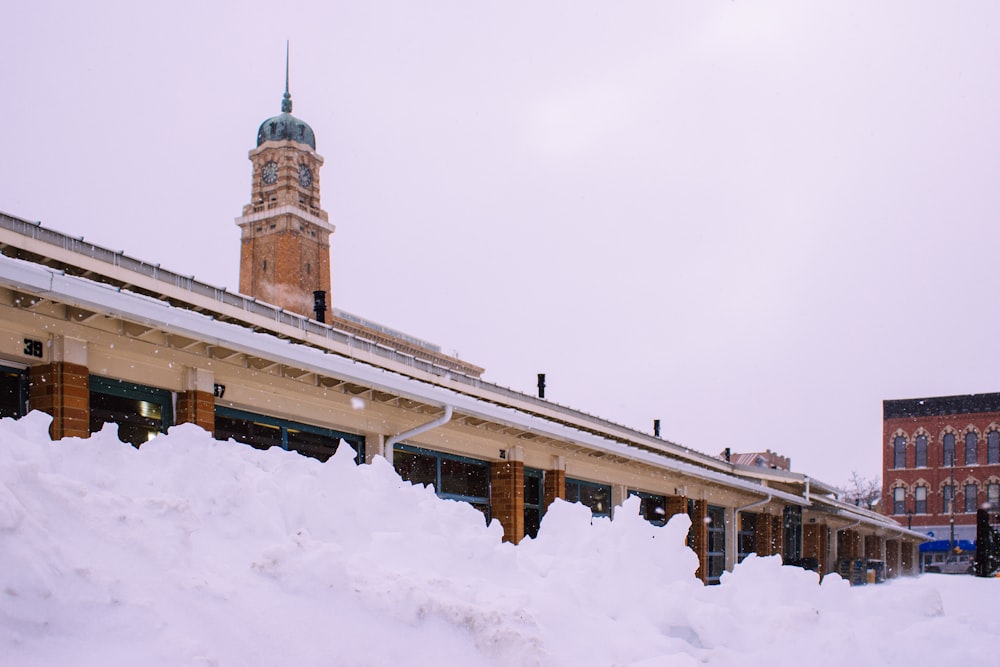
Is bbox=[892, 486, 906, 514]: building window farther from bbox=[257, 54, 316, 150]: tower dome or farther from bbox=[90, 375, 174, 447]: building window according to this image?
bbox=[90, 375, 174, 447]: building window

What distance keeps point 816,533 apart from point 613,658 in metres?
29.6

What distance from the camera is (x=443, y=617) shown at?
456 centimetres

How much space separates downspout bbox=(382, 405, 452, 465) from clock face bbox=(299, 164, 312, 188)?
51807 mm

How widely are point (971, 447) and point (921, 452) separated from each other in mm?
3218

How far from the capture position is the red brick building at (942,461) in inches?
2207

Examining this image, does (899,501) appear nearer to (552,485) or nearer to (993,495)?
(993,495)

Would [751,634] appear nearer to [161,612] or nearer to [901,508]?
[161,612]

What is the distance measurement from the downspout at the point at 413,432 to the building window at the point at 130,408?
333cm

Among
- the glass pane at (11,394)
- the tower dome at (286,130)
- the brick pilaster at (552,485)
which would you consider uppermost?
the tower dome at (286,130)

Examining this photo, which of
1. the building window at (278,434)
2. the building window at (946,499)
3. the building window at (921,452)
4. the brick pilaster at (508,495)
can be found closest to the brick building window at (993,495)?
the building window at (946,499)

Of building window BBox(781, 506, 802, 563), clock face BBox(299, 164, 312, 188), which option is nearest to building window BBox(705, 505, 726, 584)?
building window BBox(781, 506, 802, 563)

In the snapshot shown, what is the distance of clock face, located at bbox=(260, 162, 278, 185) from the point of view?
60156 millimetres

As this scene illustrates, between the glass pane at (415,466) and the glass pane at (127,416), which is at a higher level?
the glass pane at (127,416)

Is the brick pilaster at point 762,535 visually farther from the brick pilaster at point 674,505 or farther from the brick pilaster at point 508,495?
the brick pilaster at point 508,495
